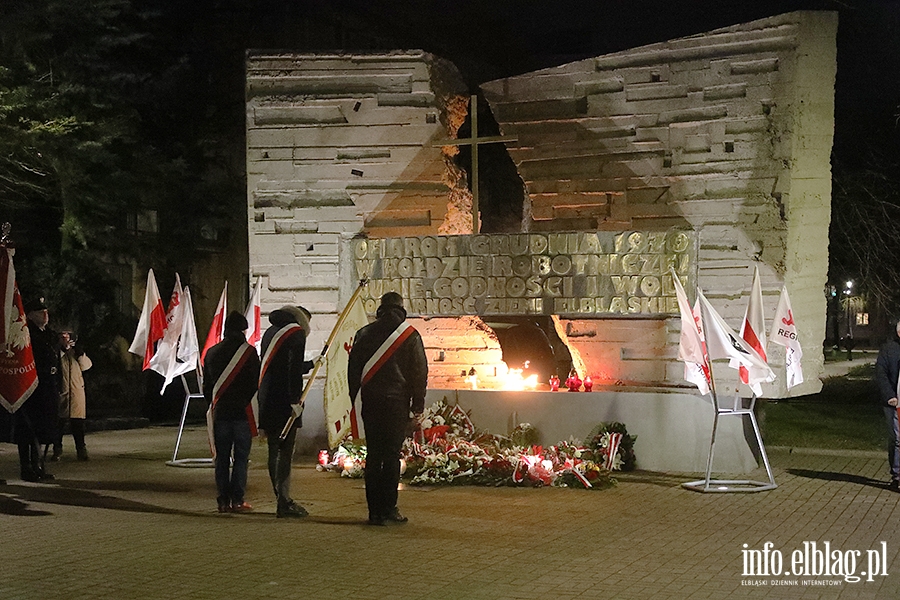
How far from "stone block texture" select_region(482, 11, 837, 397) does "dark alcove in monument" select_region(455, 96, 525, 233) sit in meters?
3.57

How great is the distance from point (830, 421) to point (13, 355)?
14018 millimetres

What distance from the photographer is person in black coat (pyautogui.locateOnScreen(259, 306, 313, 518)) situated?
940 centimetres

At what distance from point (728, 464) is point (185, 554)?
6.76 meters

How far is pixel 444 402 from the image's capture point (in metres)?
13.0

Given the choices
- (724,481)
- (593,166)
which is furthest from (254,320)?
(724,481)

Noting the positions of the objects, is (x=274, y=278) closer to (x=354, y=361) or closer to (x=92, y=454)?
(x=92, y=454)

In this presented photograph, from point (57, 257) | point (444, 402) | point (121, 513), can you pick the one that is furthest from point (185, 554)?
point (57, 257)

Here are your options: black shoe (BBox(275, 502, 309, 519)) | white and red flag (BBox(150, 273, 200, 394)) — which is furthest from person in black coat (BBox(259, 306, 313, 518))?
white and red flag (BBox(150, 273, 200, 394))

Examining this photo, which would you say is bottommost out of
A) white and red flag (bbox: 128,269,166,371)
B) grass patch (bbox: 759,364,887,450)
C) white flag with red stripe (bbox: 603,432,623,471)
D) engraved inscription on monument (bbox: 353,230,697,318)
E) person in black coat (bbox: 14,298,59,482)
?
grass patch (bbox: 759,364,887,450)

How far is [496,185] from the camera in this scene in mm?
17047

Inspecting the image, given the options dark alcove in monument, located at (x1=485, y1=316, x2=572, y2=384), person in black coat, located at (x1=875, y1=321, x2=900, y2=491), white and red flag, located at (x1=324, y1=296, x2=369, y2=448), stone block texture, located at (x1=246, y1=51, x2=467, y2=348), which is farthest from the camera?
dark alcove in monument, located at (x1=485, y1=316, x2=572, y2=384)

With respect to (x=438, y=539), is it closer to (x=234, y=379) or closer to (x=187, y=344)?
(x=234, y=379)

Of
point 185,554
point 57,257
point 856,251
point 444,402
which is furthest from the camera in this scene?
point 57,257

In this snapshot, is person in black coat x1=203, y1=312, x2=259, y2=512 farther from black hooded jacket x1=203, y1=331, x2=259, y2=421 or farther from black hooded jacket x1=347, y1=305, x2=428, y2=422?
black hooded jacket x1=347, y1=305, x2=428, y2=422
